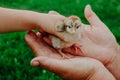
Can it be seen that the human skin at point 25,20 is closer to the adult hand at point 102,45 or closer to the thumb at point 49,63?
the thumb at point 49,63

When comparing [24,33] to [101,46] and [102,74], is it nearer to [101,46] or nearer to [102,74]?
[101,46]

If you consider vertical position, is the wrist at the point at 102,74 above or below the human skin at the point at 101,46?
below

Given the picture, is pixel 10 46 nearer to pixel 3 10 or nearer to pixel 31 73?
pixel 31 73

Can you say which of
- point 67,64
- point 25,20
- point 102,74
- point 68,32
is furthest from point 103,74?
point 25,20

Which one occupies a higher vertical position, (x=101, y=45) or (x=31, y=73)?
(x=101, y=45)

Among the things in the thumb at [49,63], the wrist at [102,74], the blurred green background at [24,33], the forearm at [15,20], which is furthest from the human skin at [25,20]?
the blurred green background at [24,33]

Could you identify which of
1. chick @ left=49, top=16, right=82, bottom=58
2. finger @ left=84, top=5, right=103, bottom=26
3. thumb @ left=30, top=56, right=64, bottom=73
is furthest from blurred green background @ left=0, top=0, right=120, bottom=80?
thumb @ left=30, top=56, right=64, bottom=73

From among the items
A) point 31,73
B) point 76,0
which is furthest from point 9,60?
point 76,0
